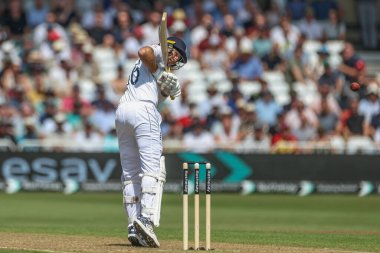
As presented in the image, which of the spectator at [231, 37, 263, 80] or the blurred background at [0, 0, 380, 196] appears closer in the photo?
the blurred background at [0, 0, 380, 196]

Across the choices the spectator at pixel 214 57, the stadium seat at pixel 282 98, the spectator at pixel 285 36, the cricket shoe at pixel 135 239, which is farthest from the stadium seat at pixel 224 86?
the cricket shoe at pixel 135 239

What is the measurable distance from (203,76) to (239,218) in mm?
7641

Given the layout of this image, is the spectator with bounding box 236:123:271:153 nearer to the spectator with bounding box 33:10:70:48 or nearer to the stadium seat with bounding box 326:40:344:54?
the stadium seat with bounding box 326:40:344:54

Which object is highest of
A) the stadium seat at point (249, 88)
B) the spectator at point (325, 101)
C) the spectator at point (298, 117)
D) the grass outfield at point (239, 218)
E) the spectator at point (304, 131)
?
the stadium seat at point (249, 88)

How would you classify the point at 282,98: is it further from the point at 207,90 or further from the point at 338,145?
the point at 338,145

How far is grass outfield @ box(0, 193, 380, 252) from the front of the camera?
1228 centimetres

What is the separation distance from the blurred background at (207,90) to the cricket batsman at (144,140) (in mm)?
10877

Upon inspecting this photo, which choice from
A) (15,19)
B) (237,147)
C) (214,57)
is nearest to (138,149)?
(237,147)

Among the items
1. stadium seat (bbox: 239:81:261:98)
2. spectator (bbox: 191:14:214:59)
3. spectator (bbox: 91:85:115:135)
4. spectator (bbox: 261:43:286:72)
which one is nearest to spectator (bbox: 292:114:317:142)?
stadium seat (bbox: 239:81:261:98)

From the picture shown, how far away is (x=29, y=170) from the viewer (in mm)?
21188

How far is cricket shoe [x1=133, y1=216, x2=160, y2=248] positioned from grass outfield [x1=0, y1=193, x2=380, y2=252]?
160 cm

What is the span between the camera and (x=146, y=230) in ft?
32.6

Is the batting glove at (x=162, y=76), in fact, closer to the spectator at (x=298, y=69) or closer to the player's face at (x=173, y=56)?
the player's face at (x=173, y=56)

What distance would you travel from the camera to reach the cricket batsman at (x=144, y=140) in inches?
393
